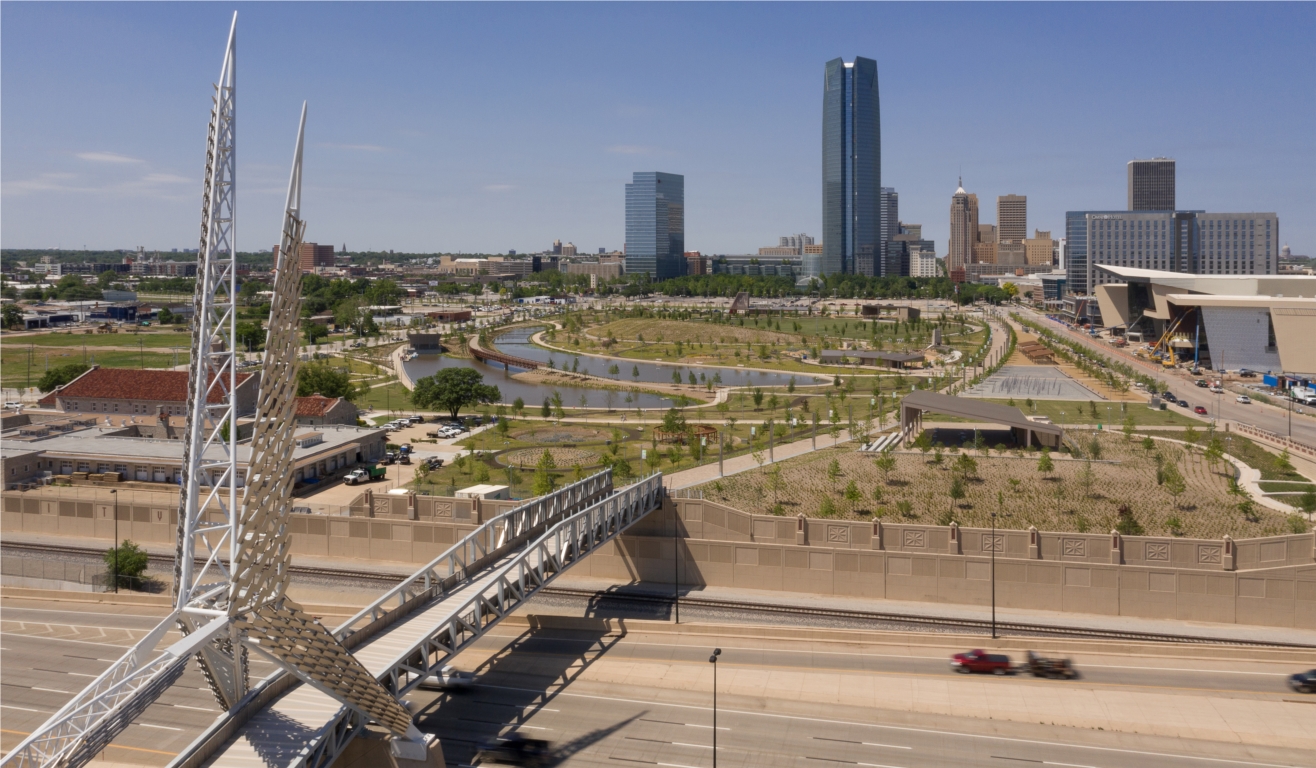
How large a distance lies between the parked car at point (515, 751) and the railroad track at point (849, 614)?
1397 centimetres

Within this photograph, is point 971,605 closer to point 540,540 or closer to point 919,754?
point 919,754

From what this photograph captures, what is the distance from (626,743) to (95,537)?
32.5 m

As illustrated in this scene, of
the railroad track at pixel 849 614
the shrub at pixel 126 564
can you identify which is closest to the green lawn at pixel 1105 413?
the railroad track at pixel 849 614

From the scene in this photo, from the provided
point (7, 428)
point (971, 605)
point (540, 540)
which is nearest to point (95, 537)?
point (7, 428)

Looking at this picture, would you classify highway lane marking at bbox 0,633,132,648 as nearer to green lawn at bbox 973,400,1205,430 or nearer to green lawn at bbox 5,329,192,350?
green lawn at bbox 973,400,1205,430

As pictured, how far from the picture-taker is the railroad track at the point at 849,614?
34688 mm

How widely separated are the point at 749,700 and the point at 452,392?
4738cm

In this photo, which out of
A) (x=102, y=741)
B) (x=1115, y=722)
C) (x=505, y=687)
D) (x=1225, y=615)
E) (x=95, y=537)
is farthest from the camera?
(x=95, y=537)

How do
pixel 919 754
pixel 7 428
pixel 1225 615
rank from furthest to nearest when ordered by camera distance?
pixel 7 428, pixel 1225 615, pixel 919 754

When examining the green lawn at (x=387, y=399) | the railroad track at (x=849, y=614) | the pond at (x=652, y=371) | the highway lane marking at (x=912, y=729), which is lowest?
the railroad track at (x=849, y=614)

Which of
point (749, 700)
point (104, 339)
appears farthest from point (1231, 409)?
point (104, 339)

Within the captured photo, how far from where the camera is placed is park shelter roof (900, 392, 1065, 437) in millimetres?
57250

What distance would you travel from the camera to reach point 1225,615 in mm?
36062

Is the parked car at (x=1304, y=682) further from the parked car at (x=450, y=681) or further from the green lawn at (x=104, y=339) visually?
the green lawn at (x=104, y=339)
